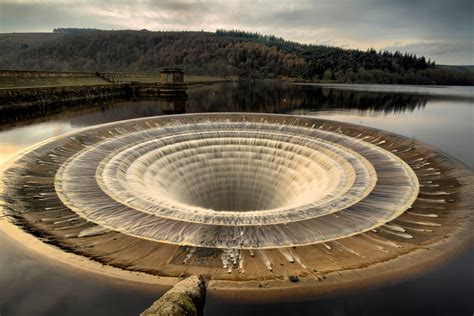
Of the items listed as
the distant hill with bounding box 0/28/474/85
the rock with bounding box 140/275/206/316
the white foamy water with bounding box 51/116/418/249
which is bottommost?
the white foamy water with bounding box 51/116/418/249

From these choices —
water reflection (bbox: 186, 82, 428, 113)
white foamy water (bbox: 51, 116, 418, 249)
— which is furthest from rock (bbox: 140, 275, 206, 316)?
water reflection (bbox: 186, 82, 428, 113)

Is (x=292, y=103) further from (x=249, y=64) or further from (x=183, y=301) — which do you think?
(x=249, y=64)

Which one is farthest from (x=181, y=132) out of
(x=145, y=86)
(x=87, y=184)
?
(x=145, y=86)

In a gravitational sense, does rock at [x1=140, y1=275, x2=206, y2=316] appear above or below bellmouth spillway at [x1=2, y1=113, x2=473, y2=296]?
above

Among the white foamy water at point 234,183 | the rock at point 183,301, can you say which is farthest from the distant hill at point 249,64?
the rock at point 183,301

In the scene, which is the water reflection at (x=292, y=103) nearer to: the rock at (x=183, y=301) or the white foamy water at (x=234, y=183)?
the white foamy water at (x=234, y=183)

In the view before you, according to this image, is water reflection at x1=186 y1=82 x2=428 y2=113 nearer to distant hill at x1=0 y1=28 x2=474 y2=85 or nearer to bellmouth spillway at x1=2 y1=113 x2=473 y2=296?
bellmouth spillway at x1=2 y1=113 x2=473 y2=296
